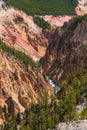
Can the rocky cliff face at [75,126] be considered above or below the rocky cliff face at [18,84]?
below

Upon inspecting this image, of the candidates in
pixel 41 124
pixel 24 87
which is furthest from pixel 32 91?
pixel 41 124

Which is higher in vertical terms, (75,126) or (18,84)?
(18,84)

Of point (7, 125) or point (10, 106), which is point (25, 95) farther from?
point (7, 125)

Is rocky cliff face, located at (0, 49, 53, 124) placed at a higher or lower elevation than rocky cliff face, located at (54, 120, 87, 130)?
higher

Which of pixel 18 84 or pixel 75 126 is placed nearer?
pixel 75 126

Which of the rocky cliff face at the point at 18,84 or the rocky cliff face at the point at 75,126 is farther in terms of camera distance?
the rocky cliff face at the point at 18,84

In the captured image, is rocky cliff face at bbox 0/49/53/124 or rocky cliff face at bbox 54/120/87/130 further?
rocky cliff face at bbox 0/49/53/124

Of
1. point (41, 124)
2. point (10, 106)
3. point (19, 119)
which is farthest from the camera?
point (10, 106)

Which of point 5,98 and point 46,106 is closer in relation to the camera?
point 46,106
